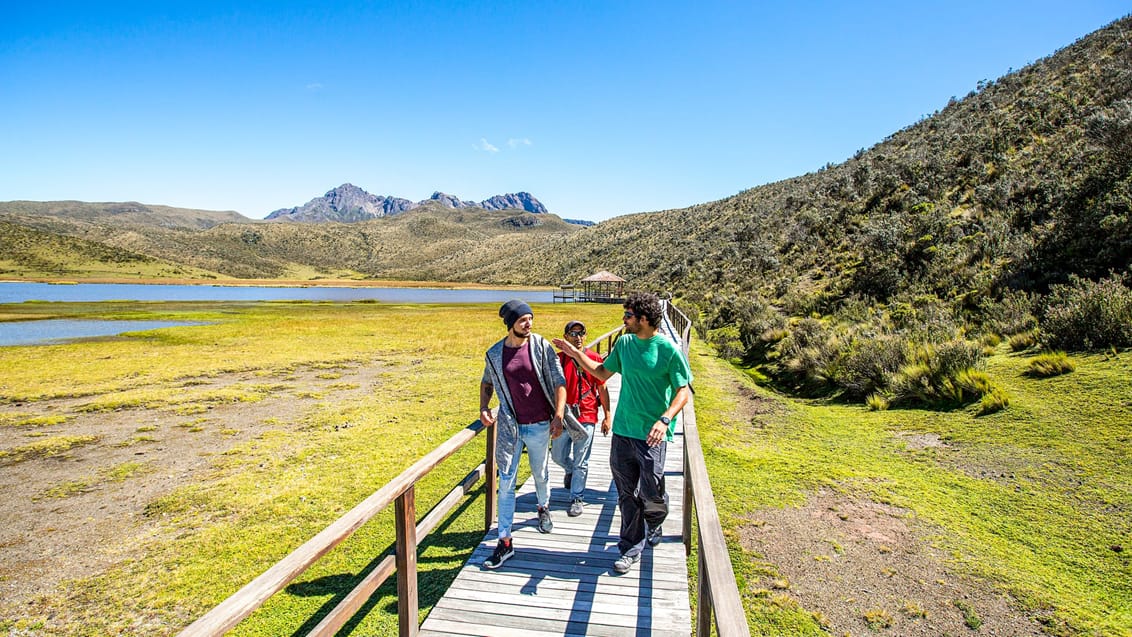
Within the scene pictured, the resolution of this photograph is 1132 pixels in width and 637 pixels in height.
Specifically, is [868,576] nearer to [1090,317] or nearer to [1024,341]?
[1090,317]

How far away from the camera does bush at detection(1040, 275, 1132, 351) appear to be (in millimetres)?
8102

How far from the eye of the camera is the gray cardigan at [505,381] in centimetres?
411

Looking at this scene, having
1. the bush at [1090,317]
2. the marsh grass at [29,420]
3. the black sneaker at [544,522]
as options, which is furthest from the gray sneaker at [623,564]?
the marsh grass at [29,420]

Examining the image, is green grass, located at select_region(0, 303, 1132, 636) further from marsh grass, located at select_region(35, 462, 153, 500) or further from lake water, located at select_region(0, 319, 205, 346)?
lake water, located at select_region(0, 319, 205, 346)

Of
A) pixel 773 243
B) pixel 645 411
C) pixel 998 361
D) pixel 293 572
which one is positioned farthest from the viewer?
pixel 773 243

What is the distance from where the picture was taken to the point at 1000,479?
6.02 metres

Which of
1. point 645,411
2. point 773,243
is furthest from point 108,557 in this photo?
point 773,243

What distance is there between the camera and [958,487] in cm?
611

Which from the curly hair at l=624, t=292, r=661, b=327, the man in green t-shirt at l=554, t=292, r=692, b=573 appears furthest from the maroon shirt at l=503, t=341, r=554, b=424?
the curly hair at l=624, t=292, r=661, b=327

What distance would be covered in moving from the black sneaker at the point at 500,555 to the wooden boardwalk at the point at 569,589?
1.7 inches

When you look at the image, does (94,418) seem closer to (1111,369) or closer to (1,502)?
(1,502)

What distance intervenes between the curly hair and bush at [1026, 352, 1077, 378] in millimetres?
7664

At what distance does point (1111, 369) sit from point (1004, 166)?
14626mm

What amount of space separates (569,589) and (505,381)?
1585mm
